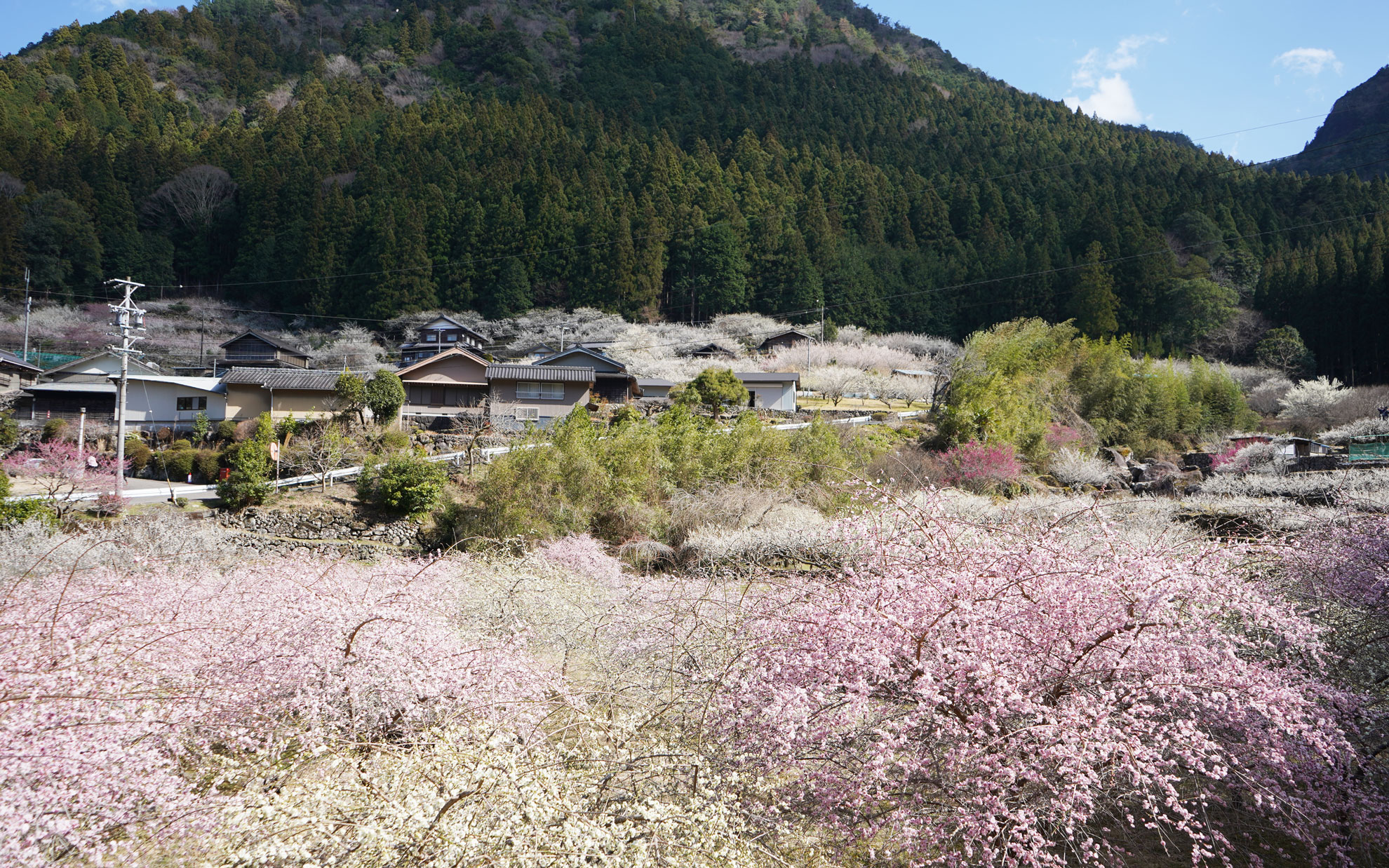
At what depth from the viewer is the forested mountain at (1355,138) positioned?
208 ft

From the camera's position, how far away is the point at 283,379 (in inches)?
912

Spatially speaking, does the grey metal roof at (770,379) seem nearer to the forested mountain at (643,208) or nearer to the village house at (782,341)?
the village house at (782,341)

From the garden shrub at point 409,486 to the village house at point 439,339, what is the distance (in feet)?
68.5

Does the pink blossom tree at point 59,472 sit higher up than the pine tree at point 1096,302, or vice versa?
the pine tree at point 1096,302

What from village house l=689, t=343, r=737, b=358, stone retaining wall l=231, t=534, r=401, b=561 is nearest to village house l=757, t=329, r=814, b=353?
village house l=689, t=343, r=737, b=358

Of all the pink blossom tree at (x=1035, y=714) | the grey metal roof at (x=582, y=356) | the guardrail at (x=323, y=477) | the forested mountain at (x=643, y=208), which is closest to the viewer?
the pink blossom tree at (x=1035, y=714)

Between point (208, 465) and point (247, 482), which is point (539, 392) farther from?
point (247, 482)

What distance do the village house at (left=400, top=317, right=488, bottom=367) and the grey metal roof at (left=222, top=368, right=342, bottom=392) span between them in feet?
39.5

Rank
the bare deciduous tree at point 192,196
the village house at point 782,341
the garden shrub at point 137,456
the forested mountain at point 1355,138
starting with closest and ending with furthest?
the garden shrub at point 137,456, the village house at point 782,341, the bare deciduous tree at point 192,196, the forested mountain at point 1355,138

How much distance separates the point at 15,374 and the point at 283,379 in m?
10.1

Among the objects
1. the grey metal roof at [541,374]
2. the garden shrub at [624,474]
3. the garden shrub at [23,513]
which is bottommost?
the garden shrub at [23,513]

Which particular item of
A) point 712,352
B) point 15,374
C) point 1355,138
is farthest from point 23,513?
point 1355,138

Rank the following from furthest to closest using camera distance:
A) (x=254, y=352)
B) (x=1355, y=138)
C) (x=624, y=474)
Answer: (x=1355, y=138)
(x=254, y=352)
(x=624, y=474)

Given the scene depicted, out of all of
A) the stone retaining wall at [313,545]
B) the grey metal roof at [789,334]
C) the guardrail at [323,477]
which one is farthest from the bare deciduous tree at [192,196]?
the stone retaining wall at [313,545]
